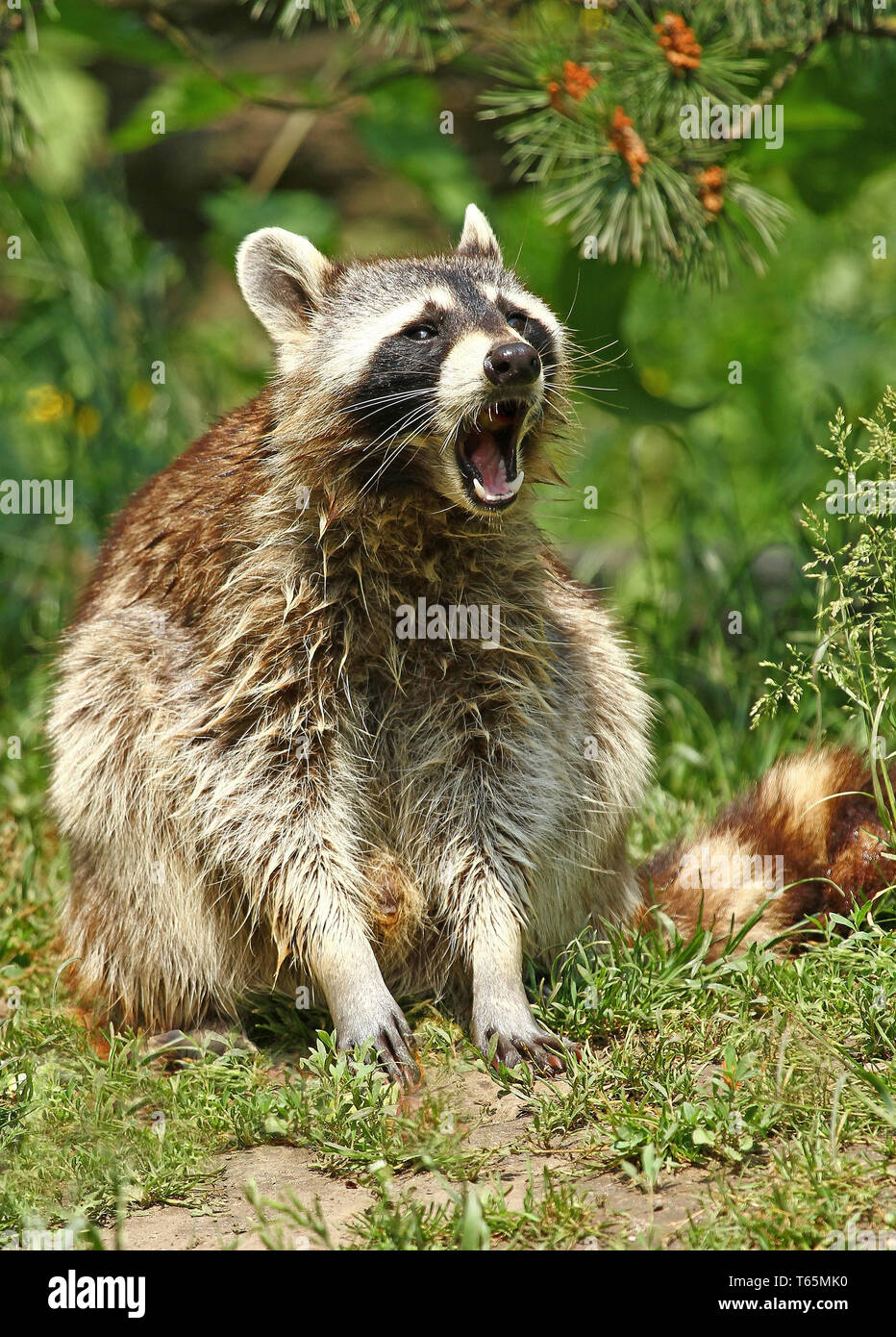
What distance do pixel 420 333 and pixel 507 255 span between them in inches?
138

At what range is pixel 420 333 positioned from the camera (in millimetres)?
4320

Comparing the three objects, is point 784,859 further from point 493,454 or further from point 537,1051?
point 493,454

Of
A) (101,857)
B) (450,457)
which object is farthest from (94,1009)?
(450,457)

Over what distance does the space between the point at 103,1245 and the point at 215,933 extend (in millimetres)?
1358

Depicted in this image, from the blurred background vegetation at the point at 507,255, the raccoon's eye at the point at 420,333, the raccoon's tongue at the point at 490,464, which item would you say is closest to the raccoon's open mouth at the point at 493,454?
the raccoon's tongue at the point at 490,464

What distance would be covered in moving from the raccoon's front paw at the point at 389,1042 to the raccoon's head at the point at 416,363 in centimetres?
152

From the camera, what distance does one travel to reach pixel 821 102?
602 cm

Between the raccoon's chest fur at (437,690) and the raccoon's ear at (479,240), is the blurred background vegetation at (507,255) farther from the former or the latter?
the raccoon's chest fur at (437,690)

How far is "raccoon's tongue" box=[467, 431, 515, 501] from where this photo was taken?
4234 millimetres

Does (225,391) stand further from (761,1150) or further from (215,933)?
(761,1150)

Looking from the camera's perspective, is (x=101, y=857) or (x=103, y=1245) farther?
(x=101, y=857)

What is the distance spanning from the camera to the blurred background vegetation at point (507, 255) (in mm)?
5723

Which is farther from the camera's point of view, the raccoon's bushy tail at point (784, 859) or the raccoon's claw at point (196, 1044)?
the raccoon's bushy tail at point (784, 859)

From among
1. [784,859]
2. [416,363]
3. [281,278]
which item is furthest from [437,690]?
[281,278]
